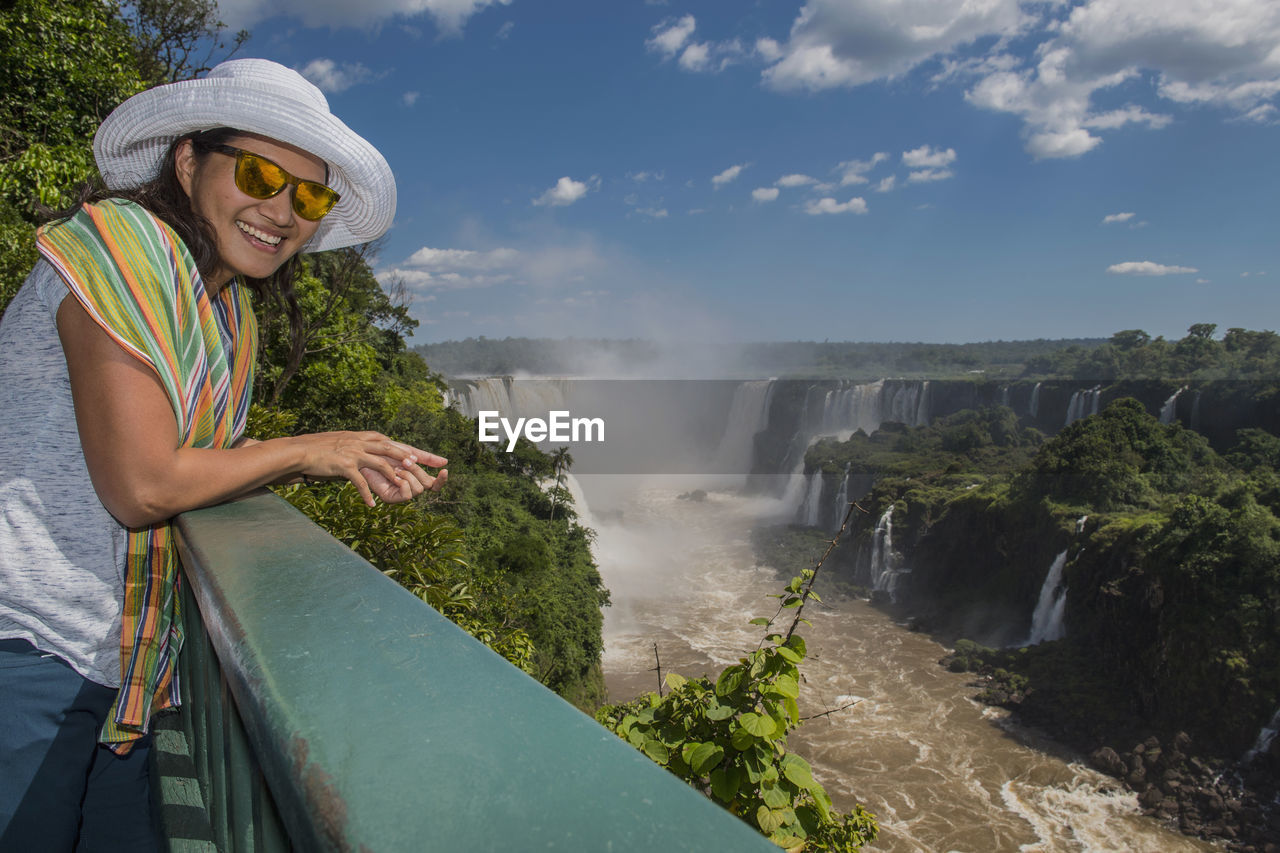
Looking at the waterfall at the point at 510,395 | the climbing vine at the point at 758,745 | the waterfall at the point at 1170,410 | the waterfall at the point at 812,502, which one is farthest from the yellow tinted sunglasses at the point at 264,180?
the waterfall at the point at 1170,410

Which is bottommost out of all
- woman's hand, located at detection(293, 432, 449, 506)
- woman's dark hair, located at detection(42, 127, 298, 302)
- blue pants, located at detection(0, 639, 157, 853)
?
blue pants, located at detection(0, 639, 157, 853)

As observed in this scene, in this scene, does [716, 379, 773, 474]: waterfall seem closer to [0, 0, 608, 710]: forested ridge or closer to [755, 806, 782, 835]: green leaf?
[0, 0, 608, 710]: forested ridge

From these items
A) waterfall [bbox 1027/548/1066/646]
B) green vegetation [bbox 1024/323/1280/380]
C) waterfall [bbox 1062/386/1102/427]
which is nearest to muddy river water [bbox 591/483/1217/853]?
waterfall [bbox 1027/548/1066/646]

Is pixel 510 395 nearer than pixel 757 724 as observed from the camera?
No

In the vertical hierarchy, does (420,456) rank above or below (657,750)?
above

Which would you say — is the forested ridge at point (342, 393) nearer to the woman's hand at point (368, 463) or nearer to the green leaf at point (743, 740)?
the woman's hand at point (368, 463)

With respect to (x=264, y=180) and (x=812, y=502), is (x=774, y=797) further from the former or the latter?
(x=812, y=502)

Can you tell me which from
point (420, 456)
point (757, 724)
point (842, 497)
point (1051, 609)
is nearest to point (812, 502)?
point (842, 497)
